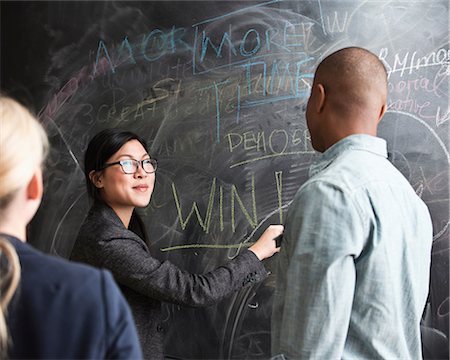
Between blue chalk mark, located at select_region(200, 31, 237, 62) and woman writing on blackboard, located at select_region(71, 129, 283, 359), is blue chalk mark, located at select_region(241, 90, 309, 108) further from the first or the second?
woman writing on blackboard, located at select_region(71, 129, 283, 359)

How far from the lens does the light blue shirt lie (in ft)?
4.22

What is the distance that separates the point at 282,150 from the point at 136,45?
789mm

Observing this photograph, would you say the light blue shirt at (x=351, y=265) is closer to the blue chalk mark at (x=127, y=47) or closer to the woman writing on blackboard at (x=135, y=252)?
the woman writing on blackboard at (x=135, y=252)

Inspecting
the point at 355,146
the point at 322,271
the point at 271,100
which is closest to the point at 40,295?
the point at 322,271

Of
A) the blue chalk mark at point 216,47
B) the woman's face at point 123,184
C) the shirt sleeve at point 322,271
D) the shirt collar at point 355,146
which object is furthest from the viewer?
the blue chalk mark at point 216,47

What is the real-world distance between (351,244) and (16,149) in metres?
0.66

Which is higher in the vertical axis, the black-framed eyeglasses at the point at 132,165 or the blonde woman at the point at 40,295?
the black-framed eyeglasses at the point at 132,165

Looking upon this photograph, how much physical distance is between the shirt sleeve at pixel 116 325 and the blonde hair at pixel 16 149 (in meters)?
0.19

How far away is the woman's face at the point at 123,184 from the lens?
1.98m

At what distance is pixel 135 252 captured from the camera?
1.88m

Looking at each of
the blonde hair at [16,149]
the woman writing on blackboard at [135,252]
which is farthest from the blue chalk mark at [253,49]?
the blonde hair at [16,149]

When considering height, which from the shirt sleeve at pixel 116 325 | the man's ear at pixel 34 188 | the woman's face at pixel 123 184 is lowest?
the shirt sleeve at pixel 116 325

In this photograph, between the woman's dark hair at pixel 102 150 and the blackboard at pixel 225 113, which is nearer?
the woman's dark hair at pixel 102 150

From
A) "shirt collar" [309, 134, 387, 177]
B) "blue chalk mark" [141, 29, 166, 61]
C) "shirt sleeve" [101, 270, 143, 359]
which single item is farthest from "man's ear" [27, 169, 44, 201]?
"blue chalk mark" [141, 29, 166, 61]
